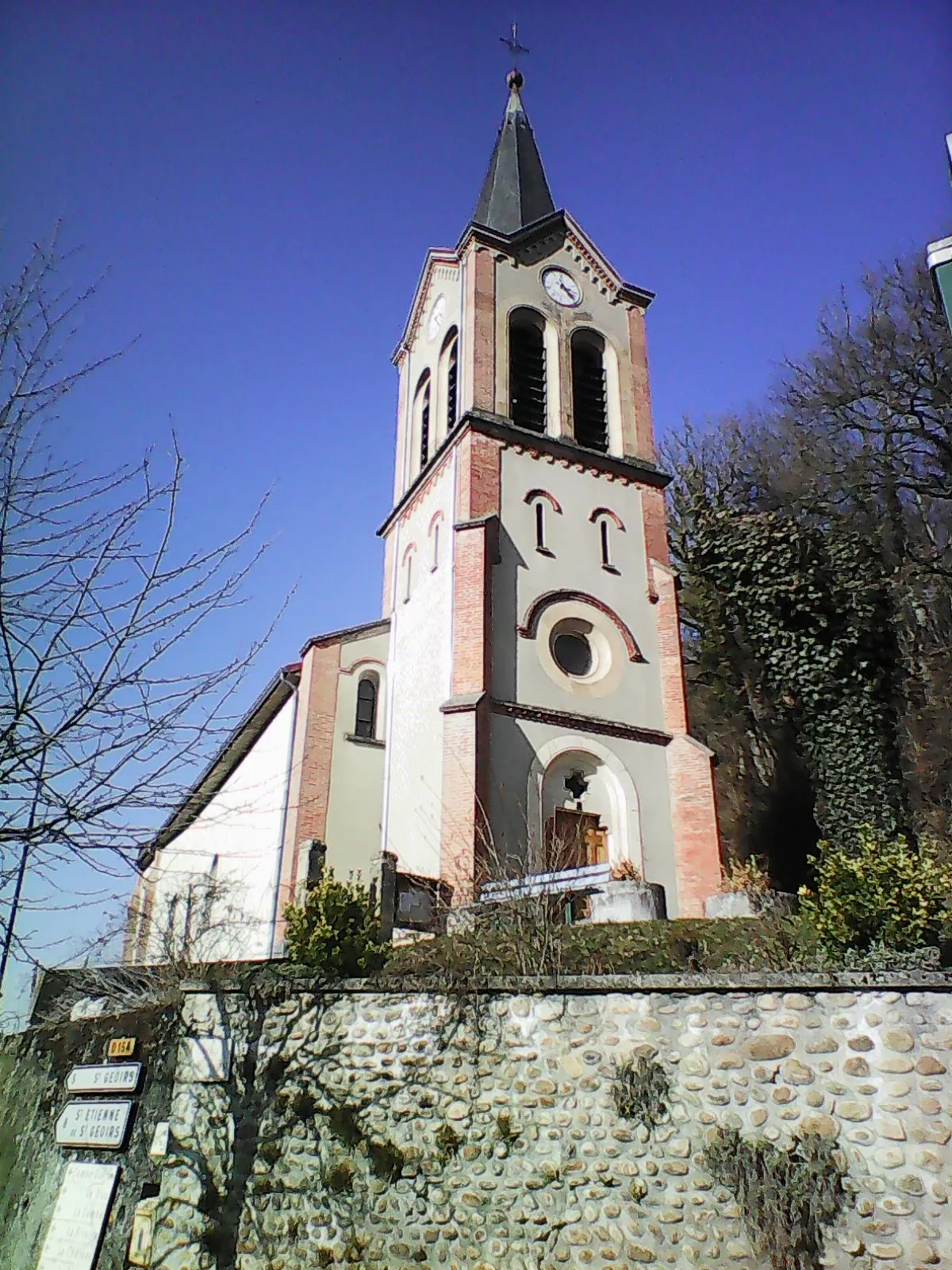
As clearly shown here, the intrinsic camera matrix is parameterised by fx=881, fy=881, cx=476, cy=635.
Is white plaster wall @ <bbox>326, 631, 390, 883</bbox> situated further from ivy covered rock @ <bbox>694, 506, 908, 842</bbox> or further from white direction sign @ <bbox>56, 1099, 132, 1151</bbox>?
white direction sign @ <bbox>56, 1099, 132, 1151</bbox>

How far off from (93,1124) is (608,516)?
13.5 m

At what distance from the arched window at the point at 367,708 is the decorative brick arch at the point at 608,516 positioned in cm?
579

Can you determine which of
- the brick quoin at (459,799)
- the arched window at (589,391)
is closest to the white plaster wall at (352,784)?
the brick quoin at (459,799)

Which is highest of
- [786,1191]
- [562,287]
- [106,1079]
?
[562,287]

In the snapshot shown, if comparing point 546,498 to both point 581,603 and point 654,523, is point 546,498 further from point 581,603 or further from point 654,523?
point 654,523

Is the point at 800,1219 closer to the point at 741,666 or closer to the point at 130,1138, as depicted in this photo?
the point at 130,1138

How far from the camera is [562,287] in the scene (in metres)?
20.4

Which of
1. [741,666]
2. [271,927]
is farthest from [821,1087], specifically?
[741,666]

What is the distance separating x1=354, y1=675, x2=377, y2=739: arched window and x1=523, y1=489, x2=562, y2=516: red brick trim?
5.18m

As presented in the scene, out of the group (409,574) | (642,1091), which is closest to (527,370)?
(409,574)

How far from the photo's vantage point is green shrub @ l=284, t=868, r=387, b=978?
339 inches

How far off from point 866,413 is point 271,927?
1577 cm

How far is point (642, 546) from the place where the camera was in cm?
1817

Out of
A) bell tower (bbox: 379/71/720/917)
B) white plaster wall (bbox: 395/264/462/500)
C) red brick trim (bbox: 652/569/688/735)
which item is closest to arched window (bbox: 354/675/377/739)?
bell tower (bbox: 379/71/720/917)
